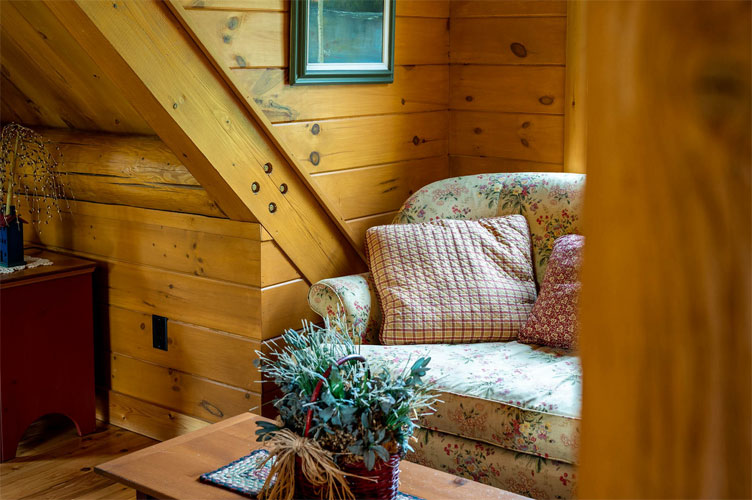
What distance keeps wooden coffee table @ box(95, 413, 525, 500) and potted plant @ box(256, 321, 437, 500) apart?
14 centimetres

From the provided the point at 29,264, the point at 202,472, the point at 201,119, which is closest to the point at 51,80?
the point at 29,264

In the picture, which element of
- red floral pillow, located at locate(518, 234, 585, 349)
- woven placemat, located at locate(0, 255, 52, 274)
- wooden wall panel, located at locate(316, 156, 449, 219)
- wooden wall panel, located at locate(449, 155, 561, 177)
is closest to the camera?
red floral pillow, located at locate(518, 234, 585, 349)

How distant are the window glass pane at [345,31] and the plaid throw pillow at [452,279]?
0.61 m

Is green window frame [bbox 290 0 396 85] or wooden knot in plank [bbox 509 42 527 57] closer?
green window frame [bbox 290 0 396 85]

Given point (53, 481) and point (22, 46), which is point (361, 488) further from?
point (22, 46)

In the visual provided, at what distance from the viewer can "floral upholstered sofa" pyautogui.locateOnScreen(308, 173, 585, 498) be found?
1884mm

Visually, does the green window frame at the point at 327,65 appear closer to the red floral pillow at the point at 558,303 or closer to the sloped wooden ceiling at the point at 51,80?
the sloped wooden ceiling at the point at 51,80

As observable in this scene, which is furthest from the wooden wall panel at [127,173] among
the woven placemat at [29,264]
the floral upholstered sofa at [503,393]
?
the floral upholstered sofa at [503,393]

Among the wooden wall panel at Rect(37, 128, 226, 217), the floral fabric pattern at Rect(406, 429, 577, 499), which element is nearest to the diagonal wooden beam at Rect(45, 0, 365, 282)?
the wooden wall panel at Rect(37, 128, 226, 217)

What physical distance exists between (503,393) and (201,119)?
3.70ft

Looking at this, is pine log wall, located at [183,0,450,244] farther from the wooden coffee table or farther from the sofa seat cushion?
the wooden coffee table

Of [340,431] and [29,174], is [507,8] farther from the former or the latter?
[340,431]

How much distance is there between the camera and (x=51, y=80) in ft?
Result: 8.57

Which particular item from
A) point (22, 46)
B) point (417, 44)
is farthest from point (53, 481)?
point (417, 44)
